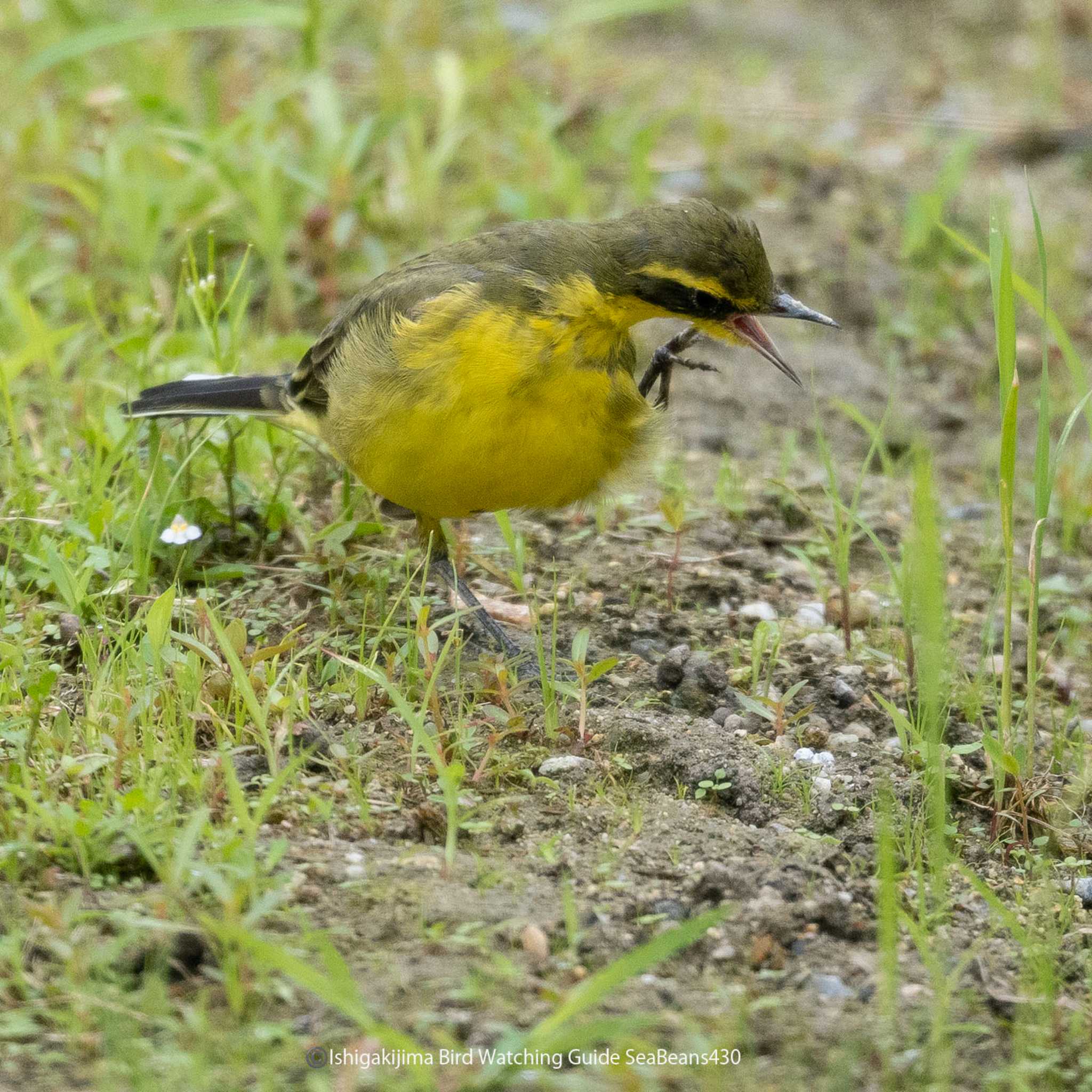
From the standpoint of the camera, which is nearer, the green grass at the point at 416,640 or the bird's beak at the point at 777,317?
the green grass at the point at 416,640

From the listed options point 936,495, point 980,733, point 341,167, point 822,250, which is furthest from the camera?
point 822,250

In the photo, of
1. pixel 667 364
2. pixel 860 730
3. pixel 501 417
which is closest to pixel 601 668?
pixel 501 417

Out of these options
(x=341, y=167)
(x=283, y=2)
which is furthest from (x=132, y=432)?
(x=283, y=2)

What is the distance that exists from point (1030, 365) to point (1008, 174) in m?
2.20

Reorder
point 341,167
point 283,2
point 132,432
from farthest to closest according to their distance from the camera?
1. point 283,2
2. point 341,167
3. point 132,432

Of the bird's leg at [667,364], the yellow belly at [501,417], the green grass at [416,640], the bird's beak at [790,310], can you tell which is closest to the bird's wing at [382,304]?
the yellow belly at [501,417]

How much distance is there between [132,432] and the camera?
4.94 metres

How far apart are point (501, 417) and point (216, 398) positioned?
123 centimetres

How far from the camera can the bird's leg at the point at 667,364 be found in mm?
4930

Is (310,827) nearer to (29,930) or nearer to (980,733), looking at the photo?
(29,930)

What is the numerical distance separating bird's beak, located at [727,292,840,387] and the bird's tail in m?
1.57

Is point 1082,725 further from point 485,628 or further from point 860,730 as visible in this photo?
point 485,628

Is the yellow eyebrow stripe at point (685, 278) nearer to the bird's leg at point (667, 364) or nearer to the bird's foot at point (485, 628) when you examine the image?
the bird's leg at point (667, 364)

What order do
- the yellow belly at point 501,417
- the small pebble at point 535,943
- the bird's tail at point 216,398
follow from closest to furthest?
1. the small pebble at point 535,943
2. the yellow belly at point 501,417
3. the bird's tail at point 216,398
